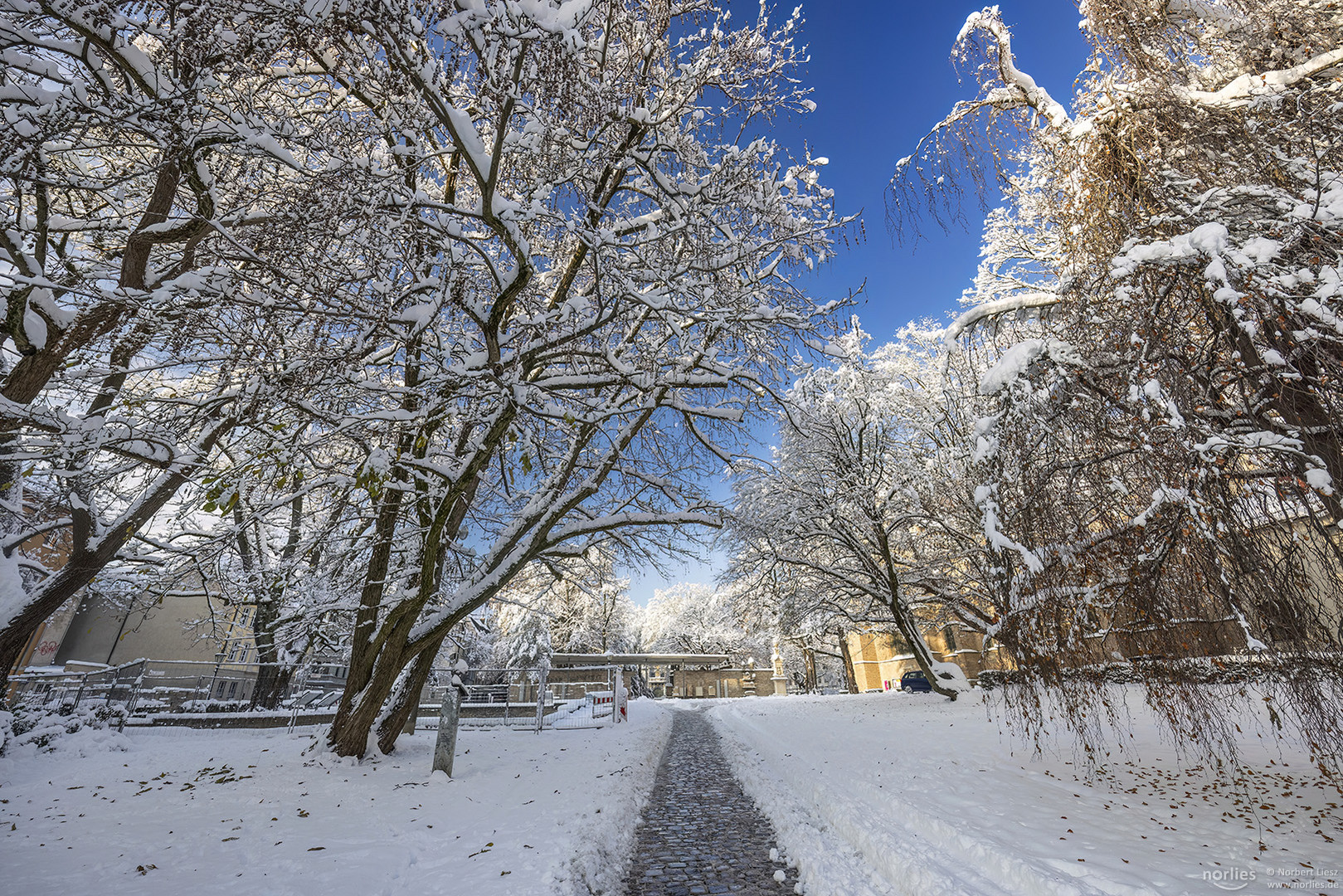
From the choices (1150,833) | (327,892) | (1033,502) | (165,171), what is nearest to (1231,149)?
(1033,502)

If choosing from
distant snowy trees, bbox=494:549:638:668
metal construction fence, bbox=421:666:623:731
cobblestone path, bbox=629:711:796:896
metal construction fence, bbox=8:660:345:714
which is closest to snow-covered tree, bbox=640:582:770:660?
distant snowy trees, bbox=494:549:638:668

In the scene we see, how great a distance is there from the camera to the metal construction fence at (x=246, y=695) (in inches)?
470

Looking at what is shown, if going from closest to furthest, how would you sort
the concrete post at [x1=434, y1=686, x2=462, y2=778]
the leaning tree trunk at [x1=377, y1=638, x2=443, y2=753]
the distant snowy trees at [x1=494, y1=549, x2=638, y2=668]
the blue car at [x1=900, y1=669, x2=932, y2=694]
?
the concrete post at [x1=434, y1=686, x2=462, y2=778], the leaning tree trunk at [x1=377, y1=638, x2=443, y2=753], the blue car at [x1=900, y1=669, x2=932, y2=694], the distant snowy trees at [x1=494, y1=549, x2=638, y2=668]

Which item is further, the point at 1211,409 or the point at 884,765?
the point at 884,765

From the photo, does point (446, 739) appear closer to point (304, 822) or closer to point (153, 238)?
point (304, 822)

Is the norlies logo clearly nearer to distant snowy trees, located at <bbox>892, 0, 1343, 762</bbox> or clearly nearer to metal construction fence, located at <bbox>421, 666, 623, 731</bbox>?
distant snowy trees, located at <bbox>892, 0, 1343, 762</bbox>

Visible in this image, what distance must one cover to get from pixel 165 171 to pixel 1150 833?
1086 centimetres

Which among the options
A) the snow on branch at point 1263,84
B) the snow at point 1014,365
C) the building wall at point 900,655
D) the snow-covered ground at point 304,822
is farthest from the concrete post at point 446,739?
the building wall at point 900,655

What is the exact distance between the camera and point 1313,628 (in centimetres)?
341

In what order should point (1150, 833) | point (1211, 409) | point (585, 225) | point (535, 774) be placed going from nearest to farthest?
point (1211, 409), point (1150, 833), point (585, 225), point (535, 774)

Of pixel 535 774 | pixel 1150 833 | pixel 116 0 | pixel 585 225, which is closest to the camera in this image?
pixel 116 0

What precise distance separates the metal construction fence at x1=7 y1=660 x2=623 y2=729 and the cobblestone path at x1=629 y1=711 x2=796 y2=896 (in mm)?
4076

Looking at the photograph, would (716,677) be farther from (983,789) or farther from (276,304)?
(276,304)

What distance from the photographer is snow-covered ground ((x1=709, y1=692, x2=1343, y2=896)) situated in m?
3.66
